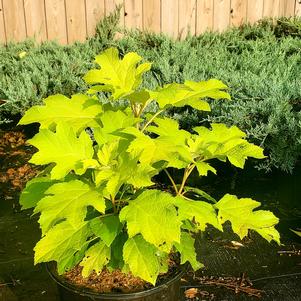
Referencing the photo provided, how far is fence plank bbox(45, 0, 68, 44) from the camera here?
259 inches

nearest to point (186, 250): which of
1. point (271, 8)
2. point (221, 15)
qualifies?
point (221, 15)

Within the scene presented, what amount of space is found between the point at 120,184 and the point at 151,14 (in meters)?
5.64

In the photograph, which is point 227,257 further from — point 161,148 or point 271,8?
point 271,8

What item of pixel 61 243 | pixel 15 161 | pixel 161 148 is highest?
pixel 161 148

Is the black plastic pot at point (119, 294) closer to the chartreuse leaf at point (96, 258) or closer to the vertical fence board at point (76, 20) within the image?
the chartreuse leaf at point (96, 258)

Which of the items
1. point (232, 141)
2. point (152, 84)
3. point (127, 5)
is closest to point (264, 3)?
point (127, 5)

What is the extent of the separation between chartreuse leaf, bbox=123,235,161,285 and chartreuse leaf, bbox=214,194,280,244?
0.33 m

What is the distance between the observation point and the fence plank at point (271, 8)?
25.6 ft

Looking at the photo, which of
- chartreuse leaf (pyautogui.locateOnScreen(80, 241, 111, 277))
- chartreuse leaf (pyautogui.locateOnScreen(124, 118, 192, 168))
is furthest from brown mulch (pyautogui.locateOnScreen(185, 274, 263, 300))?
chartreuse leaf (pyautogui.locateOnScreen(124, 118, 192, 168))

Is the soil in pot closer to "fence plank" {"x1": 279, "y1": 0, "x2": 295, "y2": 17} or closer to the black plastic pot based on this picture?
the black plastic pot

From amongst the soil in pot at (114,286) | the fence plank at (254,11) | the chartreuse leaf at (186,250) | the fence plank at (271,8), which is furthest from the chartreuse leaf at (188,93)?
the fence plank at (271,8)

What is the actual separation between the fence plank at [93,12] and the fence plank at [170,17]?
890mm

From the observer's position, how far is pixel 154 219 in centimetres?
174

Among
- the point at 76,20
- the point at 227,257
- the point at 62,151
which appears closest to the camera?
the point at 62,151
